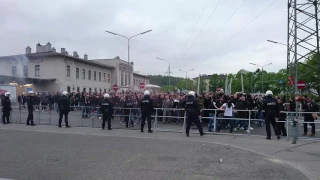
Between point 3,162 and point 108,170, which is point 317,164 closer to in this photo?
point 108,170

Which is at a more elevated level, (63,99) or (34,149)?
(63,99)

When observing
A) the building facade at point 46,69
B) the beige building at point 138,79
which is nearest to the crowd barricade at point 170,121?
the building facade at point 46,69

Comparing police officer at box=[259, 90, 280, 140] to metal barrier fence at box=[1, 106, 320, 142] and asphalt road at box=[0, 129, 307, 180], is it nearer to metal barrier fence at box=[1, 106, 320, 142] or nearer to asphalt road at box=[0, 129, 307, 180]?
metal barrier fence at box=[1, 106, 320, 142]

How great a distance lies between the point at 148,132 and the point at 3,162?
712 centimetres

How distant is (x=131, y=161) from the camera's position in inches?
311

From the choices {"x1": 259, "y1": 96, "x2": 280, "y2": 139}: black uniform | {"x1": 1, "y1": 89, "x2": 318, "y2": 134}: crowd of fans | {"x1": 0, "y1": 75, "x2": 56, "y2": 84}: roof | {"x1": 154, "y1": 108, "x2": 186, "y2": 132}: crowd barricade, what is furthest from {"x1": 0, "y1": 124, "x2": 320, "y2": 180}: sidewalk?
{"x1": 0, "y1": 75, "x2": 56, "y2": 84}: roof

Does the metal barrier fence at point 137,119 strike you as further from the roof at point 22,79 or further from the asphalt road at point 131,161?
the roof at point 22,79

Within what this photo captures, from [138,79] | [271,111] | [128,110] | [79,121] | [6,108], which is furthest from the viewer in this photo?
[138,79]

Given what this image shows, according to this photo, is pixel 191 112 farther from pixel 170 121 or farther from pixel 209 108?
pixel 170 121

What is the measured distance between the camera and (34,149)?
9.46 metres

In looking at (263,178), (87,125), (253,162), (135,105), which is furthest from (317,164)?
(87,125)

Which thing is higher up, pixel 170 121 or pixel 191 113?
pixel 191 113

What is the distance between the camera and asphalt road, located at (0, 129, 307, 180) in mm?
6637

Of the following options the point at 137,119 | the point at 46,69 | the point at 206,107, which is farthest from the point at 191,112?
the point at 46,69
